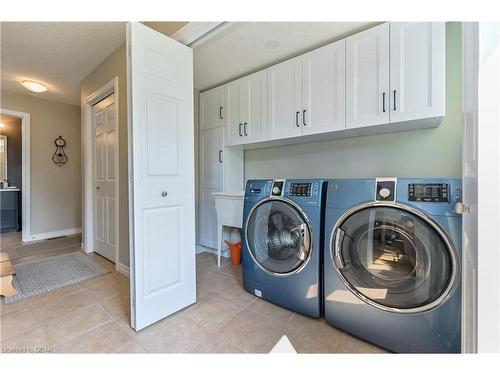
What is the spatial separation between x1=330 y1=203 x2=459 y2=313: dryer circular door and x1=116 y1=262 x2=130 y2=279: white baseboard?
2.00 meters

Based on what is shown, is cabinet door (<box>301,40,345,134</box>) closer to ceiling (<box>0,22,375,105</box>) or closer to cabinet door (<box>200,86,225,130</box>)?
ceiling (<box>0,22,375,105</box>)

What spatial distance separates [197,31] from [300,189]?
131 centimetres

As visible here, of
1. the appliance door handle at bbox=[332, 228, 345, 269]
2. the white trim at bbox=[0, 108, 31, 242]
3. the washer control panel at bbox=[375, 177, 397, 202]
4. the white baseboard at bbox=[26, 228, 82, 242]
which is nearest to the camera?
the washer control panel at bbox=[375, 177, 397, 202]

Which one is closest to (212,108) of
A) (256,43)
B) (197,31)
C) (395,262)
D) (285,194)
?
(256,43)

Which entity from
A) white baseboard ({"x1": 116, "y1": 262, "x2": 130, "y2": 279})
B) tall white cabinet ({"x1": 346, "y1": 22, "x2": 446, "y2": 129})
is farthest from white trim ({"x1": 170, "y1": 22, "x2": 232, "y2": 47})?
white baseboard ({"x1": 116, "y1": 262, "x2": 130, "y2": 279})

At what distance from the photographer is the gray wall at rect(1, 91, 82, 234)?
336cm

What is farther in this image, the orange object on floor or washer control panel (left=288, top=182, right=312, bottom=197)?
the orange object on floor

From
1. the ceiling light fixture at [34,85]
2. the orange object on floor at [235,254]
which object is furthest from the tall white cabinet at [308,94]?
the ceiling light fixture at [34,85]

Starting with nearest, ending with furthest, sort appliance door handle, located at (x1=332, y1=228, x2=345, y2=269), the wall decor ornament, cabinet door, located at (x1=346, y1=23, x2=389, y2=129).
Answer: appliance door handle, located at (x1=332, y1=228, x2=345, y2=269) → cabinet door, located at (x1=346, y1=23, x2=389, y2=129) → the wall decor ornament

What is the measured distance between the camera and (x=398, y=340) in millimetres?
1121

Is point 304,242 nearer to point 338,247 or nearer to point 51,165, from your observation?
point 338,247

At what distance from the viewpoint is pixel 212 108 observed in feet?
8.55
